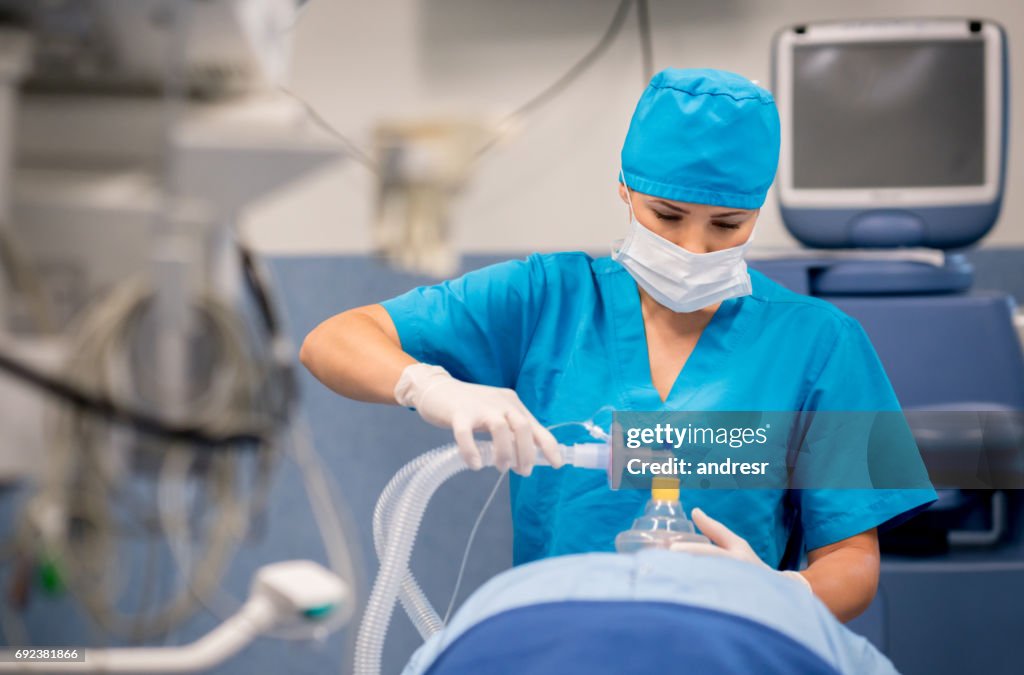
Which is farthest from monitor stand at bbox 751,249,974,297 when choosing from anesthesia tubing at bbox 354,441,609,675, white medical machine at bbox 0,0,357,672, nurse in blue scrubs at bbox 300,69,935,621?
white medical machine at bbox 0,0,357,672

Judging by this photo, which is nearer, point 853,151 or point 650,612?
point 650,612

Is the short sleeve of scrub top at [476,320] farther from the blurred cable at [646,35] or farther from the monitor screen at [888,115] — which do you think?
the blurred cable at [646,35]

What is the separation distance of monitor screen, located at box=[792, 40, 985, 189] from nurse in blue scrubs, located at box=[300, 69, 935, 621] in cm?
44

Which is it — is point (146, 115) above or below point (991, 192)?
above

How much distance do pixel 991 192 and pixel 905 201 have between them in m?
0.11

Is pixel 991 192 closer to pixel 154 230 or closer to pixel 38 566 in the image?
pixel 154 230

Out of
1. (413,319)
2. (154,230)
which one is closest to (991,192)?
(413,319)

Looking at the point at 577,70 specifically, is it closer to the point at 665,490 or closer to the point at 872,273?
the point at 872,273

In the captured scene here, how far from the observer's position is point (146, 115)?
0.81 m

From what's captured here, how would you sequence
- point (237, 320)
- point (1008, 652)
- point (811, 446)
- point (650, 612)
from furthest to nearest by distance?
point (1008, 652), point (237, 320), point (811, 446), point (650, 612)

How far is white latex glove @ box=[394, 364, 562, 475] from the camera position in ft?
2.77

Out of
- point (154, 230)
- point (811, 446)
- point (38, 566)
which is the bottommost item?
point (38, 566)

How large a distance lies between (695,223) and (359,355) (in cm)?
35

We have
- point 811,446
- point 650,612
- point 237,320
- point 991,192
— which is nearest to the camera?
point 650,612
